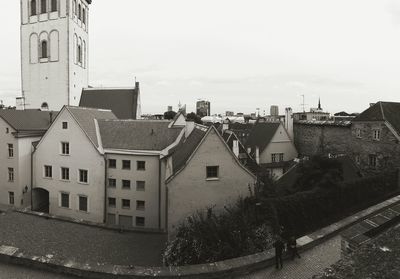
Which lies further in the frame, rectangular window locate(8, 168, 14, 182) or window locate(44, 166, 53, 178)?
rectangular window locate(8, 168, 14, 182)

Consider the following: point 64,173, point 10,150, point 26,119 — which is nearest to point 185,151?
point 64,173

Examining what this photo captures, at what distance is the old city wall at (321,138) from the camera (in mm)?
33906

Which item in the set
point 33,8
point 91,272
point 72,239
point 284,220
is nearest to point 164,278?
point 91,272

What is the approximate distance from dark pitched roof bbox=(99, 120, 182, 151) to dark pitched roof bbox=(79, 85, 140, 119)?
47.8 ft

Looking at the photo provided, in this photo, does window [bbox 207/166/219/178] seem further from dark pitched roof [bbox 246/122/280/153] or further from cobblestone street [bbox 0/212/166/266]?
dark pitched roof [bbox 246/122/280/153]

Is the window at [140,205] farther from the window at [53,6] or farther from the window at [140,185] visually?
the window at [53,6]

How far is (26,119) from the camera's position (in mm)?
32594

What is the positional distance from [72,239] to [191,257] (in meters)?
9.44

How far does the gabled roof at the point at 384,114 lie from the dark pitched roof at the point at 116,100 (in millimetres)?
29170

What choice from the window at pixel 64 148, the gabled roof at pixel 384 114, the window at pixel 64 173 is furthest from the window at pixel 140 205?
the gabled roof at pixel 384 114

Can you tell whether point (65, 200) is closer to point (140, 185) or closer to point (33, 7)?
point (140, 185)

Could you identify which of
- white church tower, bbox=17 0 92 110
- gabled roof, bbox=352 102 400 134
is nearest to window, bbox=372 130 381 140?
gabled roof, bbox=352 102 400 134

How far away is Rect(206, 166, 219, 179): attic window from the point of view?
19.5m

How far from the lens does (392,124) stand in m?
28.5
